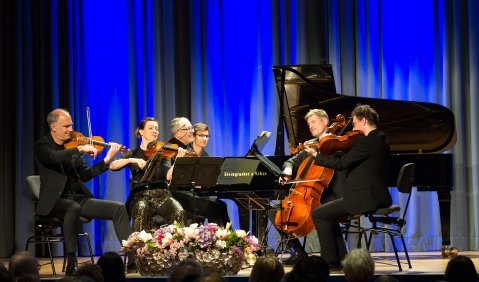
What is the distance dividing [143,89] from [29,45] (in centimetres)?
141

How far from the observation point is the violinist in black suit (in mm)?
6246

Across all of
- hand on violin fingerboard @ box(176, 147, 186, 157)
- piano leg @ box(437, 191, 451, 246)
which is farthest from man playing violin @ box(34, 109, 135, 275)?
piano leg @ box(437, 191, 451, 246)

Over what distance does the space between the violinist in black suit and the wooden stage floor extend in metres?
0.44

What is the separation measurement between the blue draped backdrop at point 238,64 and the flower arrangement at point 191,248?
3.07 m

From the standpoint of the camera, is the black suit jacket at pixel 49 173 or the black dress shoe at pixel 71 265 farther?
the black suit jacket at pixel 49 173

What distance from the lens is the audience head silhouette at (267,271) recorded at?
3.81 m

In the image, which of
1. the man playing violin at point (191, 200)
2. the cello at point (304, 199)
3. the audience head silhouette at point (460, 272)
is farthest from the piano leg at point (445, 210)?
the audience head silhouette at point (460, 272)

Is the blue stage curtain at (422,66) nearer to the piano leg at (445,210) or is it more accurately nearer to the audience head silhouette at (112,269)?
the piano leg at (445,210)

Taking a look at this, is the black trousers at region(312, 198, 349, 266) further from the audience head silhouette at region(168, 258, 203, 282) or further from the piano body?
the audience head silhouette at region(168, 258, 203, 282)

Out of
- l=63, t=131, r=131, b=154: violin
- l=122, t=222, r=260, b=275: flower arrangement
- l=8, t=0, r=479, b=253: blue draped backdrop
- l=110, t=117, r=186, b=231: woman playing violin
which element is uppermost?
l=8, t=0, r=479, b=253: blue draped backdrop

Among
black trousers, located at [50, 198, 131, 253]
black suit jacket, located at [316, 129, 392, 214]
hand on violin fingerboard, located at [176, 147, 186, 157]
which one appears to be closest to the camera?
black suit jacket, located at [316, 129, 392, 214]

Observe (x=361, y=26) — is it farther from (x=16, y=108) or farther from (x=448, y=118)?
(x=16, y=108)

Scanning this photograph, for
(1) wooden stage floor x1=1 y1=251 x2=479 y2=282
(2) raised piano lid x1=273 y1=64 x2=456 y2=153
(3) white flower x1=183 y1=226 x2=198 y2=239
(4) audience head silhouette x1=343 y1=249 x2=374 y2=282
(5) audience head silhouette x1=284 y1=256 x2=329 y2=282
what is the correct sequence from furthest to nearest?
(2) raised piano lid x1=273 y1=64 x2=456 y2=153
(3) white flower x1=183 y1=226 x2=198 y2=239
(1) wooden stage floor x1=1 y1=251 x2=479 y2=282
(4) audience head silhouette x1=343 y1=249 x2=374 y2=282
(5) audience head silhouette x1=284 y1=256 x2=329 y2=282

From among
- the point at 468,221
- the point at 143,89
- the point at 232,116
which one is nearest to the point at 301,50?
the point at 232,116
